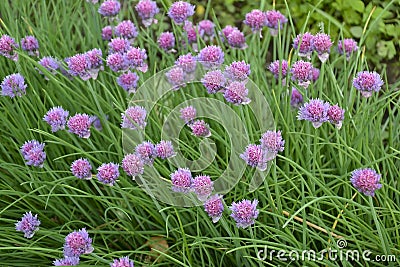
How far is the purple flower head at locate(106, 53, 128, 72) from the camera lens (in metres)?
2.05

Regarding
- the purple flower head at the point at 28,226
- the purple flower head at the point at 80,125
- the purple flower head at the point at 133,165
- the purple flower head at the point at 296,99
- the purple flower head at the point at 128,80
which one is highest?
the purple flower head at the point at 128,80

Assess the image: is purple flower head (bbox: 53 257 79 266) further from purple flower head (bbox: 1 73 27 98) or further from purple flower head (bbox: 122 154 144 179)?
purple flower head (bbox: 1 73 27 98)

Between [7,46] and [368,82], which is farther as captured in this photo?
[7,46]

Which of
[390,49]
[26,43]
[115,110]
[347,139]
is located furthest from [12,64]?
[390,49]

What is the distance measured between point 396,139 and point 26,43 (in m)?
1.60

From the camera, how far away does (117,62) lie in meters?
2.05

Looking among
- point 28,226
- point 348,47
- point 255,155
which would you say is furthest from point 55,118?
point 348,47

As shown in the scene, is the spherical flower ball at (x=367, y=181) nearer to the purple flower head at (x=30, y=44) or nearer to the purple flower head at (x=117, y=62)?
the purple flower head at (x=117, y=62)

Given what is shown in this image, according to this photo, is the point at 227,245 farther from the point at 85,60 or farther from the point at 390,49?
the point at 390,49

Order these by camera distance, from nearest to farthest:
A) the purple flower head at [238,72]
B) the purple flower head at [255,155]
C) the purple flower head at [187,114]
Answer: the purple flower head at [255,155] < the purple flower head at [238,72] < the purple flower head at [187,114]

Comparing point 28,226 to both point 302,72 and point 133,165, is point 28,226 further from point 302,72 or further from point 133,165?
point 302,72

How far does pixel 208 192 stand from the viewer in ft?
5.53

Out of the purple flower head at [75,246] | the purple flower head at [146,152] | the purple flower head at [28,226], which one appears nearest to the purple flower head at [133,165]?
the purple flower head at [146,152]

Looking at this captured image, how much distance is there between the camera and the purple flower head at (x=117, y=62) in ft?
6.72
